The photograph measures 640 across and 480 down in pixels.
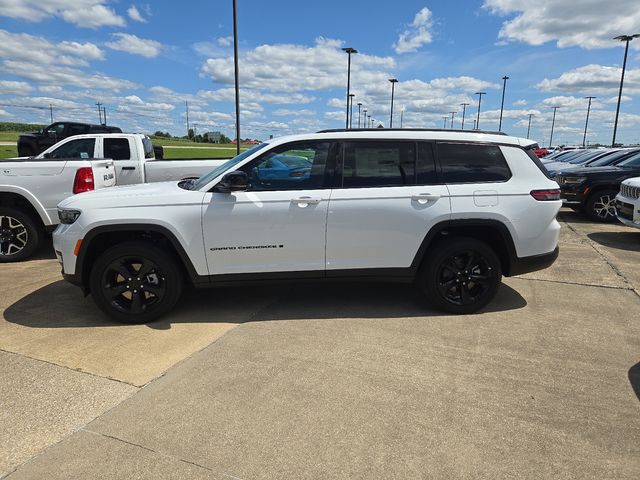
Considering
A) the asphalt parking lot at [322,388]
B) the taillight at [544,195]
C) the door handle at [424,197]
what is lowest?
the asphalt parking lot at [322,388]

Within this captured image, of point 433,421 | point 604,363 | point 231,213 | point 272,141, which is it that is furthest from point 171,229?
point 604,363

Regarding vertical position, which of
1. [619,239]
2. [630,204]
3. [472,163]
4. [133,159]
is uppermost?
[472,163]

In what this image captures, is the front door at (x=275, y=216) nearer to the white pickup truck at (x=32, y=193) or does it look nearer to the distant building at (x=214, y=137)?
the white pickup truck at (x=32, y=193)

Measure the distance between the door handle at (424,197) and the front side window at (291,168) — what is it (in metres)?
0.88

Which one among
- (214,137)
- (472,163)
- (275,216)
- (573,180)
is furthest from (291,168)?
(214,137)

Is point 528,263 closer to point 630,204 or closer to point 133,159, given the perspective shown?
point 630,204

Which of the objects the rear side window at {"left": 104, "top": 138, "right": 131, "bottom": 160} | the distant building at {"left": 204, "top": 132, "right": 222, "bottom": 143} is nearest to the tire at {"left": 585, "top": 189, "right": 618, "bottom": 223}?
the rear side window at {"left": 104, "top": 138, "right": 131, "bottom": 160}

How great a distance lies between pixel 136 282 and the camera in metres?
4.29

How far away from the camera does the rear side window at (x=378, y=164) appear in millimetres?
4375

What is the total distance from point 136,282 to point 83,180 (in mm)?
3024

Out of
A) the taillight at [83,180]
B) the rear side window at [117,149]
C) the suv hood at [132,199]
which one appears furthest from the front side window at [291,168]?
the rear side window at [117,149]

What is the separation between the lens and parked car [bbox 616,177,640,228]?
7.71 metres

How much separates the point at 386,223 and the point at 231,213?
56.3 inches

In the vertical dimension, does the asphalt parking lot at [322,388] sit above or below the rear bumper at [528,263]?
below
